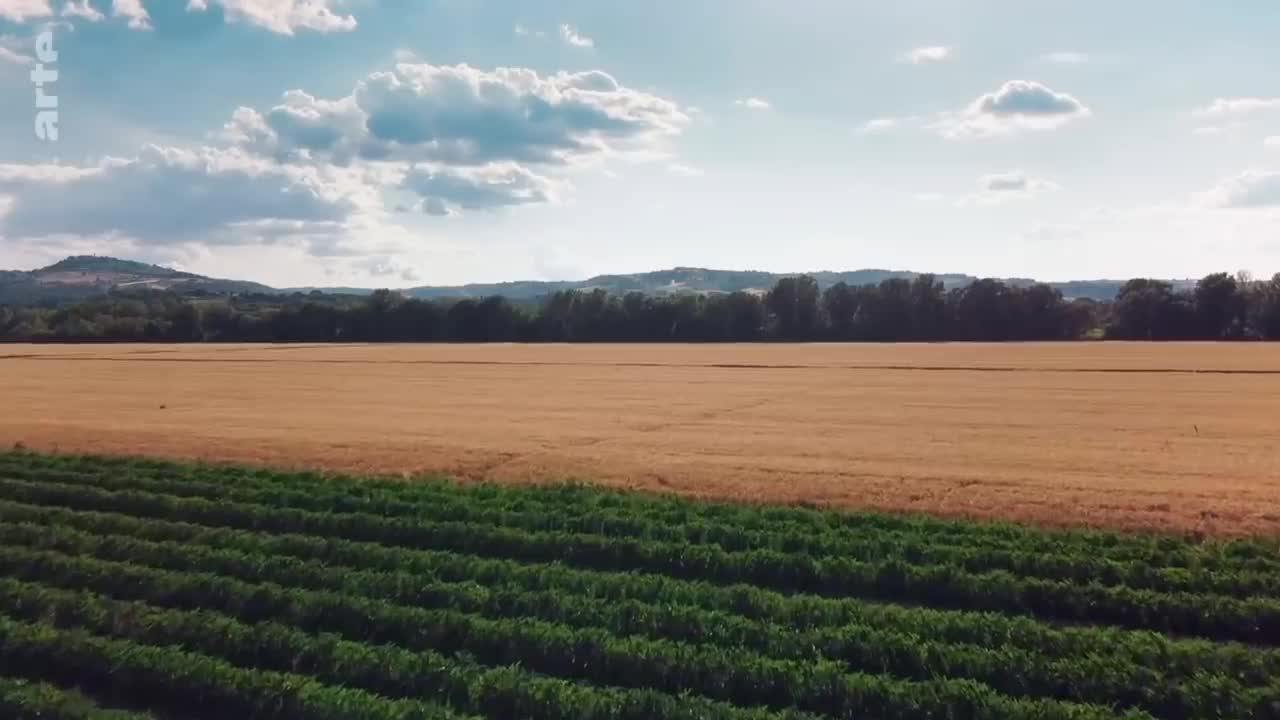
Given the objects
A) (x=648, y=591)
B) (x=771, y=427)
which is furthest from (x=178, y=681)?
(x=771, y=427)

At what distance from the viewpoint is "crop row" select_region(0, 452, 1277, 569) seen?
1500 centimetres

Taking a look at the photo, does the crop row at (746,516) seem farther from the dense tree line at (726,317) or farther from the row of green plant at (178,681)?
the dense tree line at (726,317)

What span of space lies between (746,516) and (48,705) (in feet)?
36.9

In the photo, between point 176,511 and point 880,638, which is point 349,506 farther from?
point 880,638

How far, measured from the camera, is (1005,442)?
30.1 metres

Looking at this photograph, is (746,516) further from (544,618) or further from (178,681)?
(178,681)

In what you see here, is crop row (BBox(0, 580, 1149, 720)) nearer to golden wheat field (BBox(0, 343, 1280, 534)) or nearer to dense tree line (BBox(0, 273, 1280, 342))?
golden wheat field (BBox(0, 343, 1280, 534))

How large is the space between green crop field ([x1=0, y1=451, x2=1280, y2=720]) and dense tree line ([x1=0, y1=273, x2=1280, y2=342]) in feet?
352

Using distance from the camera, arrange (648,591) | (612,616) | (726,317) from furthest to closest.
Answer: (726,317), (648,591), (612,616)

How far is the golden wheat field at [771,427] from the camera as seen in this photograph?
21750mm

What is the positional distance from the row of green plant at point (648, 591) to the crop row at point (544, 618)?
0.18 meters

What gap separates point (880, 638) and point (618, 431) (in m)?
22.8

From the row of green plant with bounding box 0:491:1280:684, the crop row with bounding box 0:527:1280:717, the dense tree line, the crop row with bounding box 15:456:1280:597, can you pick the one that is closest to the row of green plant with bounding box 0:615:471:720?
the crop row with bounding box 0:527:1280:717

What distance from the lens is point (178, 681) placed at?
10.2 metres
